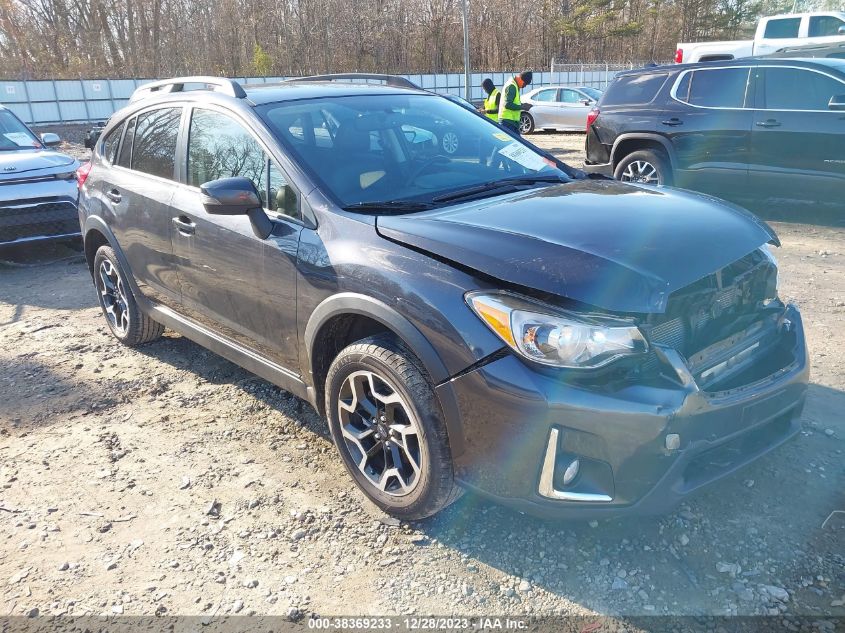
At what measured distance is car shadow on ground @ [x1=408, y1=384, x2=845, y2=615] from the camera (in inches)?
94.7

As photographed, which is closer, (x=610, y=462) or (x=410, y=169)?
(x=610, y=462)

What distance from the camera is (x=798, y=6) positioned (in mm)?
50062

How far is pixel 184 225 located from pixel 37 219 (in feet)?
14.9

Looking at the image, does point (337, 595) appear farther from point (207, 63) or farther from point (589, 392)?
point (207, 63)

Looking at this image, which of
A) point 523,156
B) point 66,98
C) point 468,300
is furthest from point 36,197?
point 66,98

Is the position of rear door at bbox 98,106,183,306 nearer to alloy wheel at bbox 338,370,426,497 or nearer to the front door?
the front door

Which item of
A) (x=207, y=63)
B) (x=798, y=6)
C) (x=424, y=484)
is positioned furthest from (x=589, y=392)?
(x=798, y=6)

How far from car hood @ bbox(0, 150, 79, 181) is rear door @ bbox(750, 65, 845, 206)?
26.1ft

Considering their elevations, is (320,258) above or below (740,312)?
above

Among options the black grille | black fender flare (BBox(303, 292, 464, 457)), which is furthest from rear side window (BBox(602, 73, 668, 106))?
black fender flare (BBox(303, 292, 464, 457))

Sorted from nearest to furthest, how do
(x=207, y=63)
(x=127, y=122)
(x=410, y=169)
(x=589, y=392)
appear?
(x=589, y=392), (x=410, y=169), (x=127, y=122), (x=207, y=63)

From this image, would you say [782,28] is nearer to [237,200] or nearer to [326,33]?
[237,200]

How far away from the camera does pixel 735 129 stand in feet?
Answer: 25.5

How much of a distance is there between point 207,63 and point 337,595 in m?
40.6
